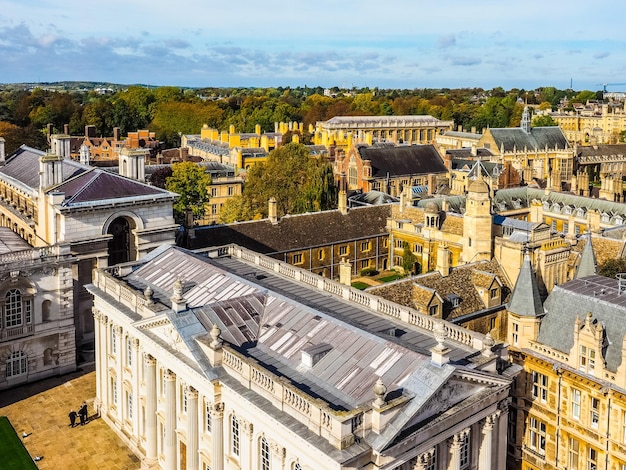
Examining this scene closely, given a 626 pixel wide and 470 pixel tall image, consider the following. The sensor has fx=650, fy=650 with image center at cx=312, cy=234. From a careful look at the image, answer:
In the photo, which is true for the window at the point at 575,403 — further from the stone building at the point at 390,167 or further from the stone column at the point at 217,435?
the stone building at the point at 390,167

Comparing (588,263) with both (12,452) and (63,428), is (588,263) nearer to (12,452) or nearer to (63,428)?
(63,428)

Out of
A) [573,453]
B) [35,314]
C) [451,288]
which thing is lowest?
[573,453]

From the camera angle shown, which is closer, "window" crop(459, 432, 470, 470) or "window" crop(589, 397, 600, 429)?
"window" crop(459, 432, 470, 470)

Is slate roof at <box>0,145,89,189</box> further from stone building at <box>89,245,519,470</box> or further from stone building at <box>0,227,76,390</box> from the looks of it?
stone building at <box>89,245,519,470</box>

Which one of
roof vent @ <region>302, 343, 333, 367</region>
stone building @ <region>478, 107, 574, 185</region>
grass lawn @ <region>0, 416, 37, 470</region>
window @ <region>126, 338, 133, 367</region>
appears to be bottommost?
grass lawn @ <region>0, 416, 37, 470</region>

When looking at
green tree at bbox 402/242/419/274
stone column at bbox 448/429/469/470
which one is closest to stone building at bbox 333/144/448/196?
green tree at bbox 402/242/419/274

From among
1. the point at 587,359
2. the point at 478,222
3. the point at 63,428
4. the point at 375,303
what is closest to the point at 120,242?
the point at 63,428

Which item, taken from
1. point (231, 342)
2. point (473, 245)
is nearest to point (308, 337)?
point (231, 342)
